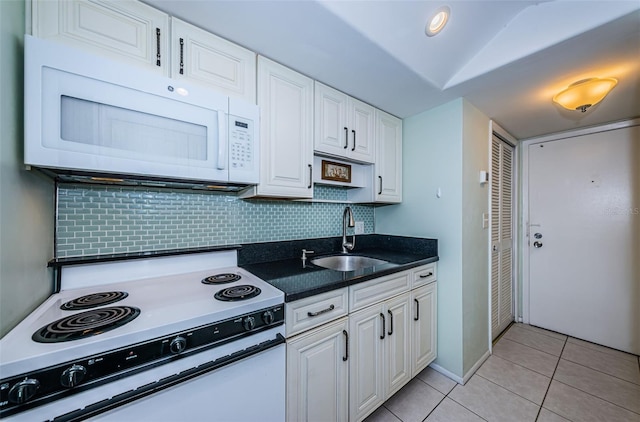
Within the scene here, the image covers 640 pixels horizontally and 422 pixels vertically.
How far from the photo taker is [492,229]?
2.21 m

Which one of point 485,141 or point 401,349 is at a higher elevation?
point 485,141

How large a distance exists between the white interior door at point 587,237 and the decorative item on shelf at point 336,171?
2.28m

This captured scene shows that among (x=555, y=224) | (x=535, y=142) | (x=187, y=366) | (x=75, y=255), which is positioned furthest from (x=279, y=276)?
(x=535, y=142)

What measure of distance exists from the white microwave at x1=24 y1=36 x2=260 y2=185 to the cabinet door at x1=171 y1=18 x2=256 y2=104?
10 cm

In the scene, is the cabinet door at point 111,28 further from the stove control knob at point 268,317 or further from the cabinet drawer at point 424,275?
the cabinet drawer at point 424,275

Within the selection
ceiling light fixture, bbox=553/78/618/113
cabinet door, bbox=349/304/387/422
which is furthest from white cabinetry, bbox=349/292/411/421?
ceiling light fixture, bbox=553/78/618/113

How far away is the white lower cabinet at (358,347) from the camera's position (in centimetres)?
109

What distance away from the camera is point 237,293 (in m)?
1.01

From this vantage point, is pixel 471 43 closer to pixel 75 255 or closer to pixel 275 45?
pixel 275 45

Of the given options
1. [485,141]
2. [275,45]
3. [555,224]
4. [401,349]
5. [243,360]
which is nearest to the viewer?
[243,360]

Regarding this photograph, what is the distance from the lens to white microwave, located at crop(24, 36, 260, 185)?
775 millimetres

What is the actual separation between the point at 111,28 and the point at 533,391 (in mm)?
3189

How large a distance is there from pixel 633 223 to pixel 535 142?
1097 mm

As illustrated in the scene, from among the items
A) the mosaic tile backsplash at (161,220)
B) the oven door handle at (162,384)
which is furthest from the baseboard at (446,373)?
the oven door handle at (162,384)
